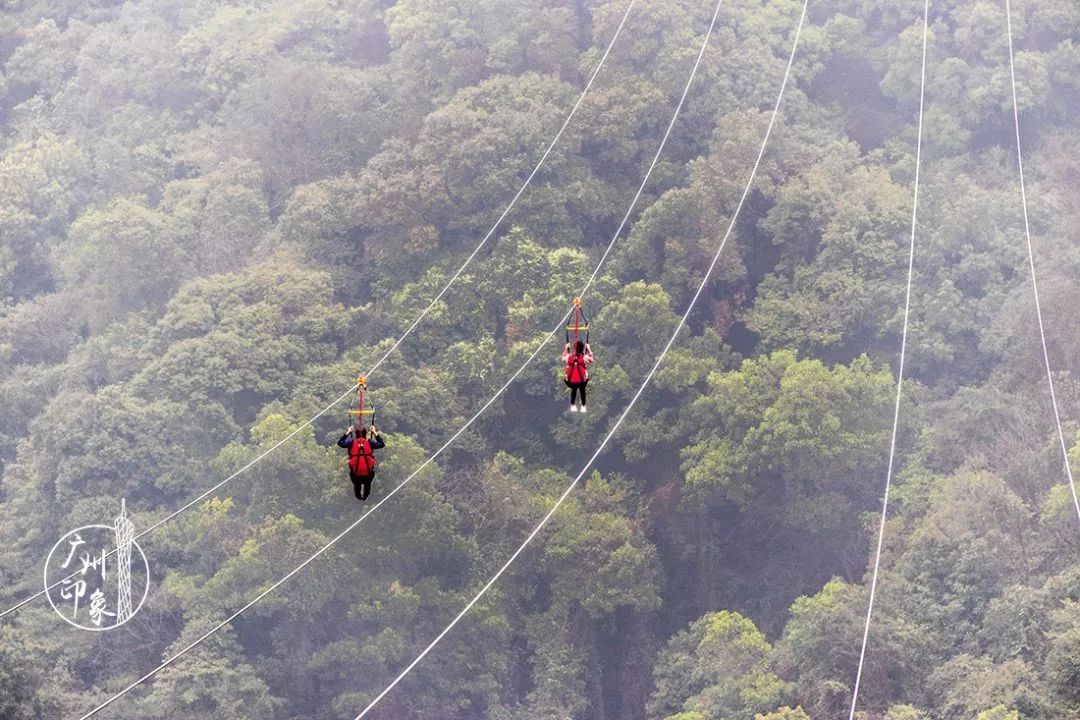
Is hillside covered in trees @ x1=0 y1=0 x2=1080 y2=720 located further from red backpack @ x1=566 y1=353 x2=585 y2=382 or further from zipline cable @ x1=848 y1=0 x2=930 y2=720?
red backpack @ x1=566 y1=353 x2=585 y2=382

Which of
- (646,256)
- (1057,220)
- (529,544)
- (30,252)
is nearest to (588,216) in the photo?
(646,256)

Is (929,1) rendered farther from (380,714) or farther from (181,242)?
(380,714)

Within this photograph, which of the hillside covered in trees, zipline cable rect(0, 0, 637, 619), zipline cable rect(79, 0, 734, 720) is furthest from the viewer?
zipline cable rect(0, 0, 637, 619)

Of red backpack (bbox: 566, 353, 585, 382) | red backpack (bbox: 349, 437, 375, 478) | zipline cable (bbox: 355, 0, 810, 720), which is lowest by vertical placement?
zipline cable (bbox: 355, 0, 810, 720)

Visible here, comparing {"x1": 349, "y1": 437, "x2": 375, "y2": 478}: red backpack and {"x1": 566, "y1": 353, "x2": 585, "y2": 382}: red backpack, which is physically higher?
{"x1": 566, "y1": 353, "x2": 585, "y2": 382}: red backpack

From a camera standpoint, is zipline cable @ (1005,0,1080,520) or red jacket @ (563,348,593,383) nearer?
red jacket @ (563,348,593,383)

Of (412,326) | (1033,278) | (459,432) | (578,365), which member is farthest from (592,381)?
(578,365)

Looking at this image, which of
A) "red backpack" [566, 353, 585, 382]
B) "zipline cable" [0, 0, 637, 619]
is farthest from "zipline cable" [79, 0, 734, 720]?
"red backpack" [566, 353, 585, 382]
